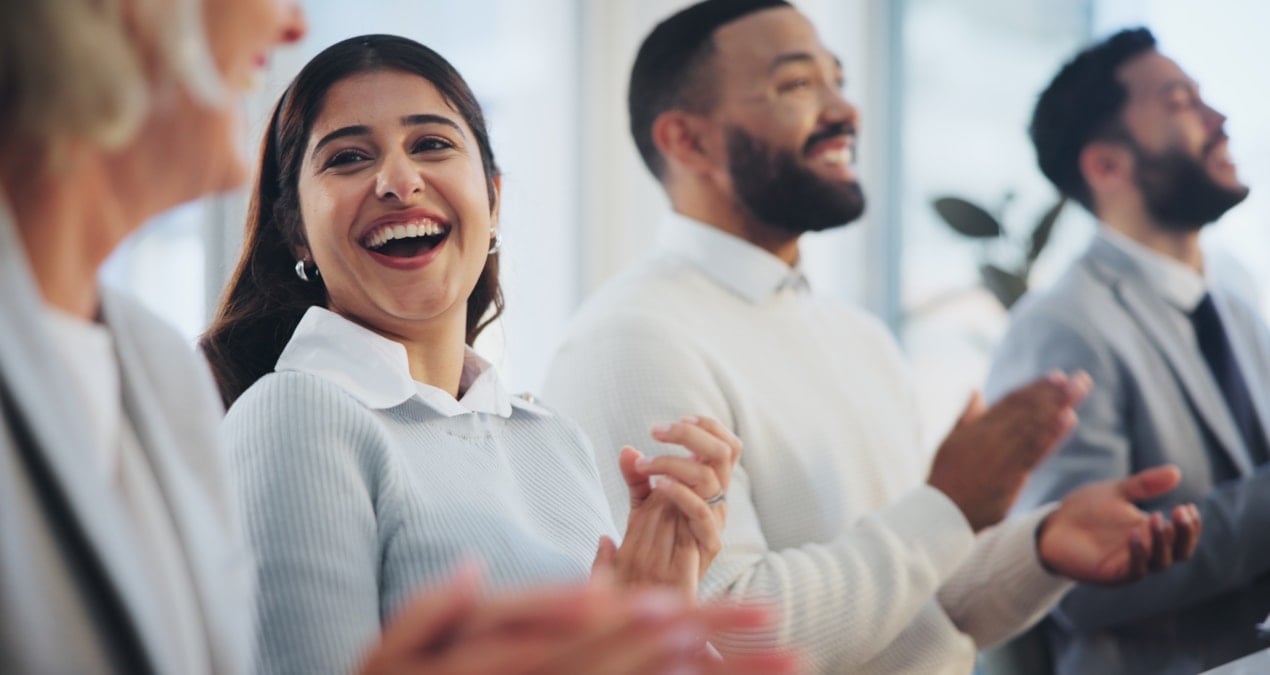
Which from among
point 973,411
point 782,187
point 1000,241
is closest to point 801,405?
point 973,411

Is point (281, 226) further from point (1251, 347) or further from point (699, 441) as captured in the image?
point (1251, 347)

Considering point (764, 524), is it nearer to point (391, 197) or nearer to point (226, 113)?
point (391, 197)

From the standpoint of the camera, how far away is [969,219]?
3.05m

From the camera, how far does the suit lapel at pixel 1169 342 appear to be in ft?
6.31

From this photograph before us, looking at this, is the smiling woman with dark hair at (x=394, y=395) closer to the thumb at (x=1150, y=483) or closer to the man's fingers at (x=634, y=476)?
the man's fingers at (x=634, y=476)

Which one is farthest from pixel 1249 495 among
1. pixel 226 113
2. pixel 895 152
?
pixel 895 152

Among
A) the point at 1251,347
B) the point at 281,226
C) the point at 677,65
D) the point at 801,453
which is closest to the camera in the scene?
the point at 281,226

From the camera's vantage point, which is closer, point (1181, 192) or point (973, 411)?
point (973, 411)

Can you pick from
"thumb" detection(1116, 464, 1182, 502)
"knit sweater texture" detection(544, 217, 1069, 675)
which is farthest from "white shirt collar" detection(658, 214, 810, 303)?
"thumb" detection(1116, 464, 1182, 502)

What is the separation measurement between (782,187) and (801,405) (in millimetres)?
365

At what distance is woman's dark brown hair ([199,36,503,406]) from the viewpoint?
120 centimetres

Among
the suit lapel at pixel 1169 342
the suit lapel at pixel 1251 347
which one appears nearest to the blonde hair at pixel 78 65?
the suit lapel at pixel 1169 342

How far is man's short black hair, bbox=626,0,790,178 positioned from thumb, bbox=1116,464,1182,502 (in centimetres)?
83

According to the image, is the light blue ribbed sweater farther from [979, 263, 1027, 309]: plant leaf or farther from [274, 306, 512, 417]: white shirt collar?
[979, 263, 1027, 309]: plant leaf
